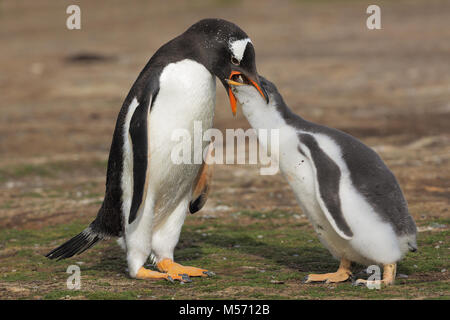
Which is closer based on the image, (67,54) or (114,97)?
(114,97)

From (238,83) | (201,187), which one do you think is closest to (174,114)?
(238,83)

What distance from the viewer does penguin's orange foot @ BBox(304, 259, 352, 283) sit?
5.12 m

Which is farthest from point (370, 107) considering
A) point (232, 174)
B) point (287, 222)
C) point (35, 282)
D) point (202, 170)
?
point (35, 282)

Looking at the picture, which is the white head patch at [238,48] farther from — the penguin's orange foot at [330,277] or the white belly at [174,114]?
the penguin's orange foot at [330,277]

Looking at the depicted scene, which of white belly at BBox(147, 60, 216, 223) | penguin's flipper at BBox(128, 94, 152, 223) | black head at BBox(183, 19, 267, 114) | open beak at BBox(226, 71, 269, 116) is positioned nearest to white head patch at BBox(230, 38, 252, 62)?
black head at BBox(183, 19, 267, 114)

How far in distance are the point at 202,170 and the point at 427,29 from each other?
22.1 m

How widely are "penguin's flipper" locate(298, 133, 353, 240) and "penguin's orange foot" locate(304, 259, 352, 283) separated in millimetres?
405

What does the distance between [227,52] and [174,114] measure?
590 millimetres

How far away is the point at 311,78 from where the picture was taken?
2017cm

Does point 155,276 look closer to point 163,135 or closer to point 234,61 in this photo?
point 163,135

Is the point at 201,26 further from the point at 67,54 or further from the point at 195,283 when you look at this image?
the point at 67,54

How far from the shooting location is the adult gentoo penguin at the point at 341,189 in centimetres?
489

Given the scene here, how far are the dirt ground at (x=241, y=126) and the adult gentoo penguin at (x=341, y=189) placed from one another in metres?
0.29

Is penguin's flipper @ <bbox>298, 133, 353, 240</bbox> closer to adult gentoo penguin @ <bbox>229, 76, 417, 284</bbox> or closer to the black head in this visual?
adult gentoo penguin @ <bbox>229, 76, 417, 284</bbox>
